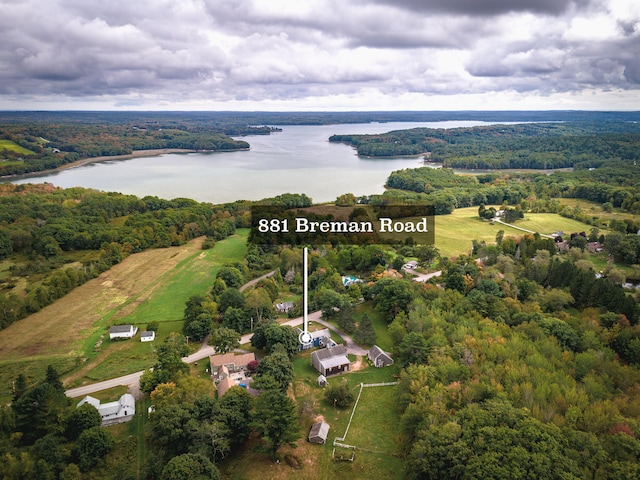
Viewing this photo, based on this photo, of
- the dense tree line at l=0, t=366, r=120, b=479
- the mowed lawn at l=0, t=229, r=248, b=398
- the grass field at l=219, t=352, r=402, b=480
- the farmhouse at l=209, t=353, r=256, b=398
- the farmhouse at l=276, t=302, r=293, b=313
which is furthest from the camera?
the farmhouse at l=276, t=302, r=293, b=313

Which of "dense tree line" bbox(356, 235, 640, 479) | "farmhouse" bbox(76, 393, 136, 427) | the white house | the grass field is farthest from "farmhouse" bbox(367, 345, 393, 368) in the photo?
the white house

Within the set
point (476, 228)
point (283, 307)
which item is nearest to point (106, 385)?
point (283, 307)

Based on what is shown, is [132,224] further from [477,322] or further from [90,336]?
[477,322]

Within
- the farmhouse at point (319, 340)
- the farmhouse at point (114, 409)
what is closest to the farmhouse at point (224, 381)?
the farmhouse at point (114, 409)

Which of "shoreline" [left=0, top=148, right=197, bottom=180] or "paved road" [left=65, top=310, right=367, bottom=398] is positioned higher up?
"shoreline" [left=0, top=148, right=197, bottom=180]

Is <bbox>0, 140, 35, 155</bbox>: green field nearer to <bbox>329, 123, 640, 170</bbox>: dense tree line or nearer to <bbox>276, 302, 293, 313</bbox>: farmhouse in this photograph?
<bbox>329, 123, 640, 170</bbox>: dense tree line

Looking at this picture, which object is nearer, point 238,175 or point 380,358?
point 380,358

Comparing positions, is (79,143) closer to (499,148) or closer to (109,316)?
(109,316)
